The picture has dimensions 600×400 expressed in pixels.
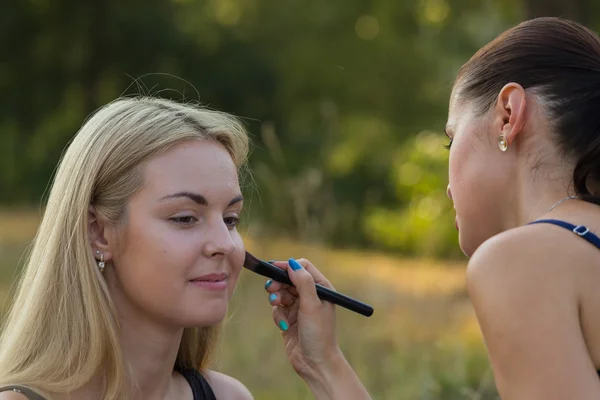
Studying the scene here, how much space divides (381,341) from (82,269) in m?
3.35

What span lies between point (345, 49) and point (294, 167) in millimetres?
2069

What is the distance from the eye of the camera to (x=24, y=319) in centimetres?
223

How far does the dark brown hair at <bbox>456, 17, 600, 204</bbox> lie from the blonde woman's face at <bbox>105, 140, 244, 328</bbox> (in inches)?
27.0

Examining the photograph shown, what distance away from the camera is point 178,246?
2131mm

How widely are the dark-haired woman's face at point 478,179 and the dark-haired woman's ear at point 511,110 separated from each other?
0.10 ft

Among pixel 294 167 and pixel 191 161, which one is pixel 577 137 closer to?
pixel 191 161

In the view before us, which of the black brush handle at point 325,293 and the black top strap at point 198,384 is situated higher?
the black brush handle at point 325,293

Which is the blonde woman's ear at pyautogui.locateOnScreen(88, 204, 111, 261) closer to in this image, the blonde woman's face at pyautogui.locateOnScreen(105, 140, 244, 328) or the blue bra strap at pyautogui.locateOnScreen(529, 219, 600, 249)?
the blonde woman's face at pyautogui.locateOnScreen(105, 140, 244, 328)

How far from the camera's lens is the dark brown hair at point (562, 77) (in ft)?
6.08

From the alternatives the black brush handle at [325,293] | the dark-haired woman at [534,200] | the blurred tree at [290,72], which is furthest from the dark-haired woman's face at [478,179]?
the blurred tree at [290,72]

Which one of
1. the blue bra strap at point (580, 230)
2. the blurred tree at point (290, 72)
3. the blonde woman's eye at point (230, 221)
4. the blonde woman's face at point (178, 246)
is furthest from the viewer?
the blurred tree at point (290, 72)

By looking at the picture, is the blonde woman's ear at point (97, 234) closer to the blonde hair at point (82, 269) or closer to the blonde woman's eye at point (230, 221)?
the blonde hair at point (82, 269)

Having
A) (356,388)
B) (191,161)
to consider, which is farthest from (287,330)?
(191,161)

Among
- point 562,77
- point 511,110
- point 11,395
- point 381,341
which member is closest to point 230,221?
point 11,395
